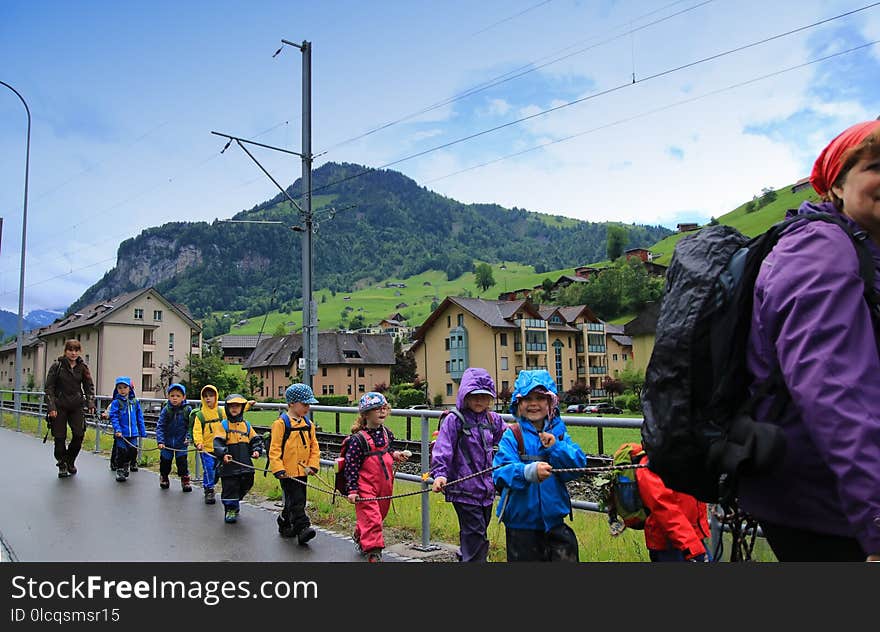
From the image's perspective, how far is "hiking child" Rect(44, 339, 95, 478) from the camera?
10836 mm

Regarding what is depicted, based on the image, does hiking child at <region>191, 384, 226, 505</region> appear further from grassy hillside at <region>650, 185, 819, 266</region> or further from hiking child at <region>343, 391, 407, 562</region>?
grassy hillside at <region>650, 185, 819, 266</region>

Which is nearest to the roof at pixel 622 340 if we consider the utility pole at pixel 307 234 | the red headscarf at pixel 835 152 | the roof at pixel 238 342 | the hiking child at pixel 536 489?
the roof at pixel 238 342

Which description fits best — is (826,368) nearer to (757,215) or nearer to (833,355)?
(833,355)

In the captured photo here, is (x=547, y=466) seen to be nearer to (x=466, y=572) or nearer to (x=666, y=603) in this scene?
(x=466, y=572)

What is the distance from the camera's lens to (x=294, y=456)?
717 centimetres

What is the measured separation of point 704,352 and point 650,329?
69469mm

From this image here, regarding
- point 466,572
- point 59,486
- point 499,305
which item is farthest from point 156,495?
point 499,305

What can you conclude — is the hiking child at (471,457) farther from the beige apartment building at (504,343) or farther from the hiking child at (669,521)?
the beige apartment building at (504,343)

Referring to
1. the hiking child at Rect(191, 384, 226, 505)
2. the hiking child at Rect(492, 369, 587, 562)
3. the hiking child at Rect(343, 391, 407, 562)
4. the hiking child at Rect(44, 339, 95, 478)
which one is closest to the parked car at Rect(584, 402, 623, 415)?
the hiking child at Rect(44, 339, 95, 478)

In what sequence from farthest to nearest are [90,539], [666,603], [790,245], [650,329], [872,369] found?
[650,329] → [90,539] → [666,603] → [790,245] → [872,369]

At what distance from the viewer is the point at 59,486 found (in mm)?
9820

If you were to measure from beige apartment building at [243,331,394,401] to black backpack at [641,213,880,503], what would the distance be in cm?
8081

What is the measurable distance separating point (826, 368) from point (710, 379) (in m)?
0.29

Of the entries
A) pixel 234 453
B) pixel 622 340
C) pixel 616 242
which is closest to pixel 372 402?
pixel 234 453
